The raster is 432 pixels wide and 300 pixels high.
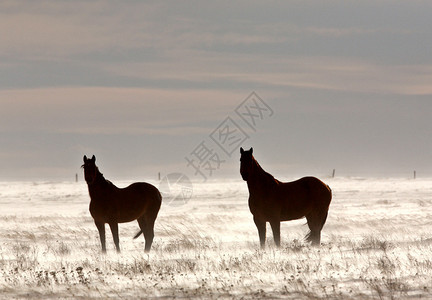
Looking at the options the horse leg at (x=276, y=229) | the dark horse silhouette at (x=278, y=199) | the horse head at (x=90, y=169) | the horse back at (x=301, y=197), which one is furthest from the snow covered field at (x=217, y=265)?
the horse head at (x=90, y=169)

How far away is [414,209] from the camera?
32500 millimetres

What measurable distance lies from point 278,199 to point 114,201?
3804 millimetres

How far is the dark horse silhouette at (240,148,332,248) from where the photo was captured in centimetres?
1530

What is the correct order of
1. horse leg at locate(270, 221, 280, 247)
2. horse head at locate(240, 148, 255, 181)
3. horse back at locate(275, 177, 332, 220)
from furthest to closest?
horse back at locate(275, 177, 332, 220)
horse leg at locate(270, 221, 280, 247)
horse head at locate(240, 148, 255, 181)

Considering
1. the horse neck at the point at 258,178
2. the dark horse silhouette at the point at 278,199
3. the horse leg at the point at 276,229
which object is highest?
the horse neck at the point at 258,178

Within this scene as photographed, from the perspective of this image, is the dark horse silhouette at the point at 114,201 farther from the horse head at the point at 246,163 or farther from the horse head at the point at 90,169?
the horse head at the point at 246,163

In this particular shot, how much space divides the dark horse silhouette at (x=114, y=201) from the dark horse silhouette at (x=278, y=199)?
2.67 meters

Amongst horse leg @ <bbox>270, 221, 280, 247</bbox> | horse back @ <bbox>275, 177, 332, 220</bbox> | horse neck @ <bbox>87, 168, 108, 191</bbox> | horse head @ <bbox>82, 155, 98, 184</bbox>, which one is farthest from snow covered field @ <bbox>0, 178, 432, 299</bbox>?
horse head @ <bbox>82, 155, 98, 184</bbox>

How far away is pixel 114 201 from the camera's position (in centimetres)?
1575

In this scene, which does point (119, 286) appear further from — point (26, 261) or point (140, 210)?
point (140, 210)

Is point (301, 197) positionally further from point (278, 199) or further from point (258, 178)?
point (258, 178)

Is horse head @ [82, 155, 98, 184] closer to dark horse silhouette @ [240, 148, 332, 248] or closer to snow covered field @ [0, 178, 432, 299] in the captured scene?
snow covered field @ [0, 178, 432, 299]

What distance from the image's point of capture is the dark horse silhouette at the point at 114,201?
51.1 ft

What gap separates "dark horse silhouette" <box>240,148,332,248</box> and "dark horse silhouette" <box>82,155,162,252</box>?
8.77ft
